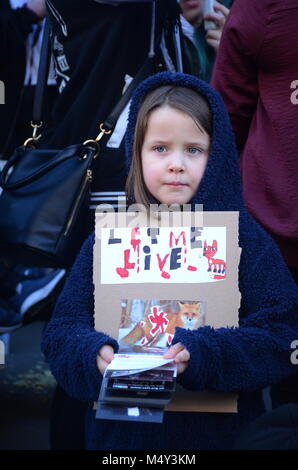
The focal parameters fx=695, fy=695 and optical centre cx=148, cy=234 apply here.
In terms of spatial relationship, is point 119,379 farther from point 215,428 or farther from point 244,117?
point 244,117

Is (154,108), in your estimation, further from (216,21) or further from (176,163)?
(216,21)

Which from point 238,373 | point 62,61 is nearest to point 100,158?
point 62,61

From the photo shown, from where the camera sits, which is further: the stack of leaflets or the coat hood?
the coat hood

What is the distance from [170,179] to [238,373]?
1.74 feet

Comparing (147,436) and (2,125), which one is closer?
(147,436)

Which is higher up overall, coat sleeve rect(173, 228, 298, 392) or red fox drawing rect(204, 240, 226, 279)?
red fox drawing rect(204, 240, 226, 279)

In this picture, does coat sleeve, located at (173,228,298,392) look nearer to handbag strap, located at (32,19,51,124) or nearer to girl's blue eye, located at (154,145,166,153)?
girl's blue eye, located at (154,145,166,153)

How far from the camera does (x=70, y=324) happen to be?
181 cm

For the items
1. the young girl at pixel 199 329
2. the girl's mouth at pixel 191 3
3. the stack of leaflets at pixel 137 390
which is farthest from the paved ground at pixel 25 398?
the girl's mouth at pixel 191 3

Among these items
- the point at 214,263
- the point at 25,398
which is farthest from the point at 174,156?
the point at 25,398

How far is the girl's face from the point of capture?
1.84m

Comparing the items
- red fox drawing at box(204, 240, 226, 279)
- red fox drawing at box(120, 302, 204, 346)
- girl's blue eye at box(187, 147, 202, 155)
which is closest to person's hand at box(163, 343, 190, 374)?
red fox drawing at box(120, 302, 204, 346)

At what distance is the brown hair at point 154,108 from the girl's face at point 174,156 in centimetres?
2

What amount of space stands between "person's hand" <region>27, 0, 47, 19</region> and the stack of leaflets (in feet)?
5.32
